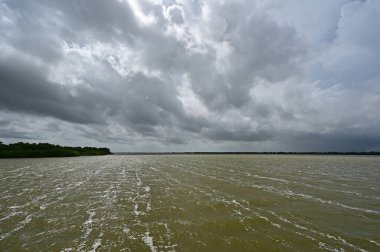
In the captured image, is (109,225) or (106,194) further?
(106,194)

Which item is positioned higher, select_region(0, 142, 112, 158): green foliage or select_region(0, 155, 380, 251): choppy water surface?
select_region(0, 142, 112, 158): green foliage

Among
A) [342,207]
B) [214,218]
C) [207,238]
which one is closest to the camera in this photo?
[207,238]

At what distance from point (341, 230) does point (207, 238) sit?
7.69 metres

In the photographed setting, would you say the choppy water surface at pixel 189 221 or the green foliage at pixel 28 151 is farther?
the green foliage at pixel 28 151

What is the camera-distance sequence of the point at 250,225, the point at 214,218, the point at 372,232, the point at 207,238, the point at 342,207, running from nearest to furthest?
the point at 207,238 → the point at 372,232 → the point at 250,225 → the point at 214,218 → the point at 342,207

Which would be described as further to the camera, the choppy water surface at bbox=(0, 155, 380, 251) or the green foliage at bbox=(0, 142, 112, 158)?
the green foliage at bbox=(0, 142, 112, 158)

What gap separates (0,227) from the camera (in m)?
12.7

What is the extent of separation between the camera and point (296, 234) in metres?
11.7

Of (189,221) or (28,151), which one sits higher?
(28,151)

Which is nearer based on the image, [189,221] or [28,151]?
[189,221]

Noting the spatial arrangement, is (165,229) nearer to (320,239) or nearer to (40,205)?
(320,239)

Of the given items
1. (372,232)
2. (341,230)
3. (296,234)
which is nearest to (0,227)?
(296,234)

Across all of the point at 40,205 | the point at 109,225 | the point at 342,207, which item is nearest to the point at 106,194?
the point at 40,205

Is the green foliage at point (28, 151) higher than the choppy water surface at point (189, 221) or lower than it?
higher
